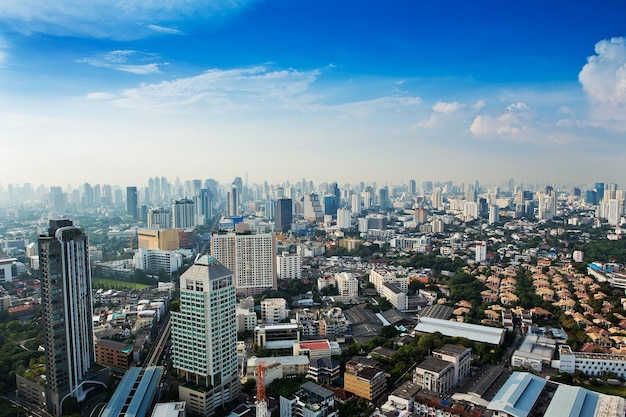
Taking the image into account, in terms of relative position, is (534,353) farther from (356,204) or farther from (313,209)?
(356,204)

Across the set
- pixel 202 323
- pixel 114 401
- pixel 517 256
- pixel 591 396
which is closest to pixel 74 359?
pixel 114 401

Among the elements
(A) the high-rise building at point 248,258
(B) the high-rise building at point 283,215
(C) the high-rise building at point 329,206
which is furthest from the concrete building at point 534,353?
(C) the high-rise building at point 329,206

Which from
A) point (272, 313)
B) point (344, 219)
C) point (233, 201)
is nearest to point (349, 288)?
point (272, 313)

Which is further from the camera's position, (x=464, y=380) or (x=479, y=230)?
(x=479, y=230)

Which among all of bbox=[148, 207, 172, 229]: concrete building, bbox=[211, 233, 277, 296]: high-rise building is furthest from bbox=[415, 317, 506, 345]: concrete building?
bbox=[148, 207, 172, 229]: concrete building

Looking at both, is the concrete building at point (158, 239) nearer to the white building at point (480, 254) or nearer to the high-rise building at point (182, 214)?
the high-rise building at point (182, 214)

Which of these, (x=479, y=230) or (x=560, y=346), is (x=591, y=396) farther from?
(x=479, y=230)

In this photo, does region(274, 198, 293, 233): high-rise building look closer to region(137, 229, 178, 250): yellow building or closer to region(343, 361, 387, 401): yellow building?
region(137, 229, 178, 250): yellow building
